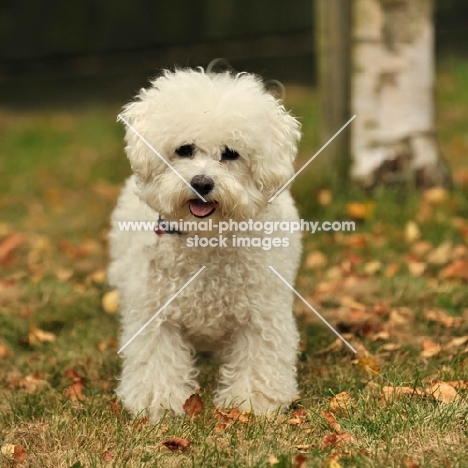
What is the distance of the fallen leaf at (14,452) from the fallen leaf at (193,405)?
2.39 feet

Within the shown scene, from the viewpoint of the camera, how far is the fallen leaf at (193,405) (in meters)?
3.60

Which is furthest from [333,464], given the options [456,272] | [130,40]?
[130,40]

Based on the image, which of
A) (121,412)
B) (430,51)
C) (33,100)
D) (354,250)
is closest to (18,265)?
(354,250)

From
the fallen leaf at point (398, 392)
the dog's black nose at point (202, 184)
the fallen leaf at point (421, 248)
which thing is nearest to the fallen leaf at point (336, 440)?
the fallen leaf at point (398, 392)

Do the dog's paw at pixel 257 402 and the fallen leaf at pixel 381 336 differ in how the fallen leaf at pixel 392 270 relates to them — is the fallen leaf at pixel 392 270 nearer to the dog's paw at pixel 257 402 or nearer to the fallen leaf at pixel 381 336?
the fallen leaf at pixel 381 336

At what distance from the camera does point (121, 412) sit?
138 inches

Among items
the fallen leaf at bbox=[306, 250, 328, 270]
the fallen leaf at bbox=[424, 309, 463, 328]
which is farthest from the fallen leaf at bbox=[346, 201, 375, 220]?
the fallen leaf at bbox=[424, 309, 463, 328]

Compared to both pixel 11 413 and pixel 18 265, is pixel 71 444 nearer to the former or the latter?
pixel 11 413

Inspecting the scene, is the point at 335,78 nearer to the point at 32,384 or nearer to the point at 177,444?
the point at 32,384

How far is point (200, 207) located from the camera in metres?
3.42

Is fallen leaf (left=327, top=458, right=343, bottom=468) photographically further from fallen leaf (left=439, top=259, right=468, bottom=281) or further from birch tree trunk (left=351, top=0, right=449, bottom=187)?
birch tree trunk (left=351, top=0, right=449, bottom=187)

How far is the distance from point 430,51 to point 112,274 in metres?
3.21

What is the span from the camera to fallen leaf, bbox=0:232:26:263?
623cm

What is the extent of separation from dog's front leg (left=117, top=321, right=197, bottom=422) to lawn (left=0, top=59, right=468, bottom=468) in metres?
0.09
